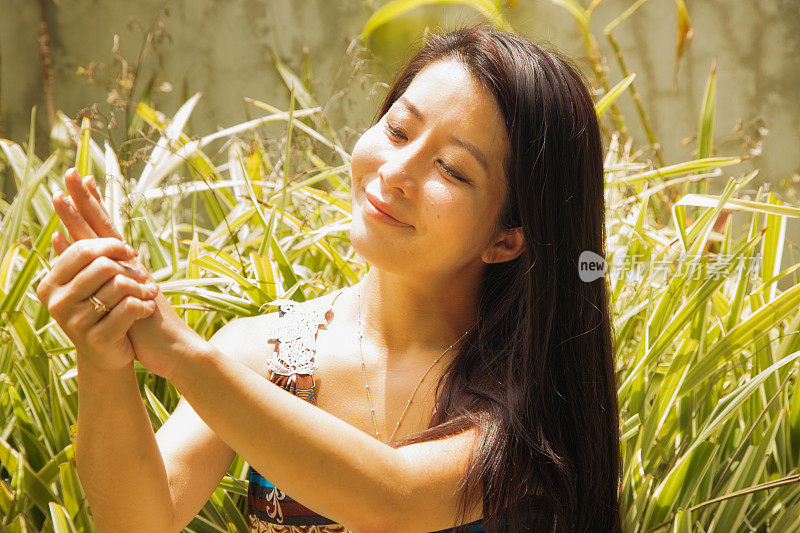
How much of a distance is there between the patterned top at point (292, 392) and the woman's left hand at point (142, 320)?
1.26 feet

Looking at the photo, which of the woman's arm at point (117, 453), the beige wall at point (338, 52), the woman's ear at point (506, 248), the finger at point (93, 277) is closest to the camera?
the finger at point (93, 277)

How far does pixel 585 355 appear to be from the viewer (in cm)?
126

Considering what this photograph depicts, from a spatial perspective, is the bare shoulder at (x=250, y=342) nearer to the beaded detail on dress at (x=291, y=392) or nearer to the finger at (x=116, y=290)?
the beaded detail on dress at (x=291, y=392)

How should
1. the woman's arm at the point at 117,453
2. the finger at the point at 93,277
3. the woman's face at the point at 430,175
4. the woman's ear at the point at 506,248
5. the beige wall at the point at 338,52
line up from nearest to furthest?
the finger at the point at 93,277, the woman's arm at the point at 117,453, the woman's face at the point at 430,175, the woman's ear at the point at 506,248, the beige wall at the point at 338,52

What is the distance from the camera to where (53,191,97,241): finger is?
89 cm

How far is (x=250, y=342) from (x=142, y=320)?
42 cm

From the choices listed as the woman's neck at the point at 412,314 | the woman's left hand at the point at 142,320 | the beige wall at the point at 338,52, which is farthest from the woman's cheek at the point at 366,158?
the beige wall at the point at 338,52

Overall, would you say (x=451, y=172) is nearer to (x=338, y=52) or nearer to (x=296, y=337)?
(x=296, y=337)

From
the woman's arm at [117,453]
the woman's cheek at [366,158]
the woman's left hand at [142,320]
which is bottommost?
the woman's arm at [117,453]

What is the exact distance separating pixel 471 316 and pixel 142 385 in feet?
2.39

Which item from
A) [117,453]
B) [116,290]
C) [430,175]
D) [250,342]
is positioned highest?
[430,175]

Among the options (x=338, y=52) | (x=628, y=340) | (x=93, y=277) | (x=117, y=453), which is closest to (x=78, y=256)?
(x=93, y=277)

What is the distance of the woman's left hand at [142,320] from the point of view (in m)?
0.88

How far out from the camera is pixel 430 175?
1118 millimetres
